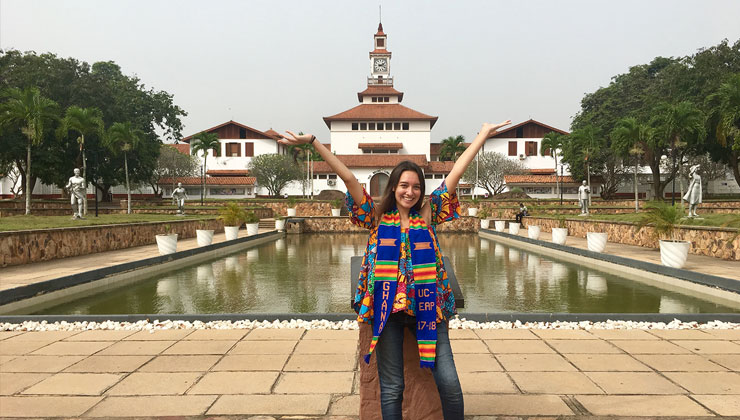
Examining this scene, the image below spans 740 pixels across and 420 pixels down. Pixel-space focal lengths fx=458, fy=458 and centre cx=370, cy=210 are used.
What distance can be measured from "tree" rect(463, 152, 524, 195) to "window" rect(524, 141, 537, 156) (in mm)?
7766

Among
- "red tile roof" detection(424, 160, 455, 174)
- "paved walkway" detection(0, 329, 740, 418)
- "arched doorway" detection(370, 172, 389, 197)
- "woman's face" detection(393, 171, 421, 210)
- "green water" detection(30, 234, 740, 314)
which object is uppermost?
"red tile roof" detection(424, 160, 455, 174)

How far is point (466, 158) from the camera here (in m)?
2.57

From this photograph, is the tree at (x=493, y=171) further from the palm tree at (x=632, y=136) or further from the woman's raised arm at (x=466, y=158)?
the woman's raised arm at (x=466, y=158)

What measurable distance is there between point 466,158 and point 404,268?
2.56 feet

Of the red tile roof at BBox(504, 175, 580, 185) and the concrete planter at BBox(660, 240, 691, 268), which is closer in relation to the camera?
the concrete planter at BBox(660, 240, 691, 268)

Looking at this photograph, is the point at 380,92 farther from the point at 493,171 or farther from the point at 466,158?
the point at 466,158

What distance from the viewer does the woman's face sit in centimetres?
226

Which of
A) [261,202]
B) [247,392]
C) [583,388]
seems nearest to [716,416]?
[583,388]

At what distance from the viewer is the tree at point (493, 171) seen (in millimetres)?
45938

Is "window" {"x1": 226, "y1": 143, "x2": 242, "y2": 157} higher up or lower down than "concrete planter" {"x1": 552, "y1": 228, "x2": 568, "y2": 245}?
higher up

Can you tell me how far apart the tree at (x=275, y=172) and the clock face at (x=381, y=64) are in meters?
21.2

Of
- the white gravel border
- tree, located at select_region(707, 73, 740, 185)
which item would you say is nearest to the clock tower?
tree, located at select_region(707, 73, 740, 185)

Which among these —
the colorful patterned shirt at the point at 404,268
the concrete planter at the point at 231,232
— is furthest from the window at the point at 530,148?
the colorful patterned shirt at the point at 404,268

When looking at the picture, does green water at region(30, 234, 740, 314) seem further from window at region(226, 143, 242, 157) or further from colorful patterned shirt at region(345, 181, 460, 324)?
window at region(226, 143, 242, 157)
